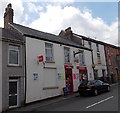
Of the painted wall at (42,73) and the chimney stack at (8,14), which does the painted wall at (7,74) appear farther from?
the chimney stack at (8,14)

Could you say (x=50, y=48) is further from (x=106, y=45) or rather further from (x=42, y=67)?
(x=106, y=45)

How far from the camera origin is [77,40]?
2792cm

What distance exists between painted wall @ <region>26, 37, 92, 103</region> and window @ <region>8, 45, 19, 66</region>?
91cm

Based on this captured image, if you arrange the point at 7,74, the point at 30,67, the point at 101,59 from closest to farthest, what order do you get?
the point at 7,74, the point at 30,67, the point at 101,59

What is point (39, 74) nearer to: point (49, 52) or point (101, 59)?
point (49, 52)

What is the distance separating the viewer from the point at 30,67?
1689 cm

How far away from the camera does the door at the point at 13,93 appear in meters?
15.1

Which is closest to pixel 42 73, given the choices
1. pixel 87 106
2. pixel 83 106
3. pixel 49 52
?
pixel 49 52

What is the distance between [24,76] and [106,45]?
21024 millimetres

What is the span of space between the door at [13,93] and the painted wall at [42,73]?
0.97 metres

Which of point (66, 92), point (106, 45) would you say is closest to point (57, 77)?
point (66, 92)

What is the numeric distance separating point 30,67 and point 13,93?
2817mm

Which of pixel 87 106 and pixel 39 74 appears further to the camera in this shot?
pixel 39 74

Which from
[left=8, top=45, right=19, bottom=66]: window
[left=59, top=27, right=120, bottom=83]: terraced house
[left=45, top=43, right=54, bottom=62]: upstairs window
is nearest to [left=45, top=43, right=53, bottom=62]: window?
[left=45, top=43, right=54, bottom=62]: upstairs window
